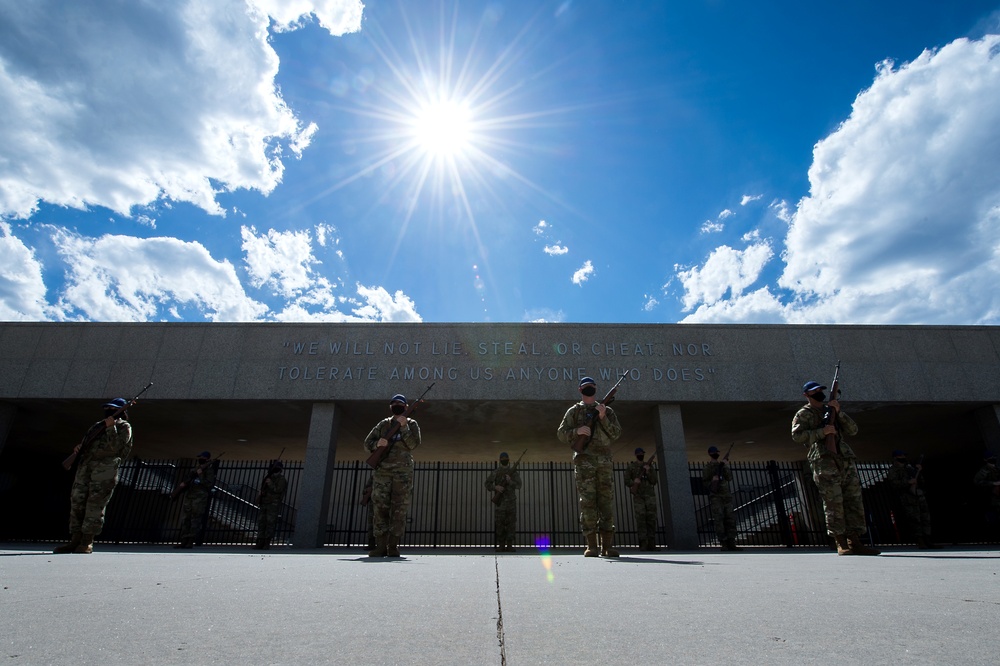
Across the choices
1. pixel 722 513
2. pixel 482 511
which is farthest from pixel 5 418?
pixel 722 513

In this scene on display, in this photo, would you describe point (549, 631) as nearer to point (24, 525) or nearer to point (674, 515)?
point (674, 515)

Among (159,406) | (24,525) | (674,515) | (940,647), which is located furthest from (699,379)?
(24,525)

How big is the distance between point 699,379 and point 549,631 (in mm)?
Answer: 10539

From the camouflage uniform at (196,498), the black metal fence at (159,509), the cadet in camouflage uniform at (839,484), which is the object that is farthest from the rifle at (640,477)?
the camouflage uniform at (196,498)

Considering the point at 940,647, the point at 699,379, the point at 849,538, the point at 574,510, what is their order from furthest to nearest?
the point at 574,510 → the point at 699,379 → the point at 849,538 → the point at 940,647

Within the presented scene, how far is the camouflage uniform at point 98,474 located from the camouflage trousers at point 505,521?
24.1ft

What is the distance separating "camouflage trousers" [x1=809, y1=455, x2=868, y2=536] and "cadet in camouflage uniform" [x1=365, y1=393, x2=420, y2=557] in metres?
5.22

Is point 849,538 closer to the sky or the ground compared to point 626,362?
closer to the ground

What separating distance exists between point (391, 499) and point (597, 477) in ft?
9.05

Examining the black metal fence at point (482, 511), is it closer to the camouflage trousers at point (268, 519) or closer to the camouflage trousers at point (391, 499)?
the camouflage trousers at point (268, 519)

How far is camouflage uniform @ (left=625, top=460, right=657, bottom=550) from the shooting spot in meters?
10.5

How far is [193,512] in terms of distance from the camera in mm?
11273

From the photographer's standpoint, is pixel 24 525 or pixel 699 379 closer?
pixel 699 379

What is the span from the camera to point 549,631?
146 centimetres
